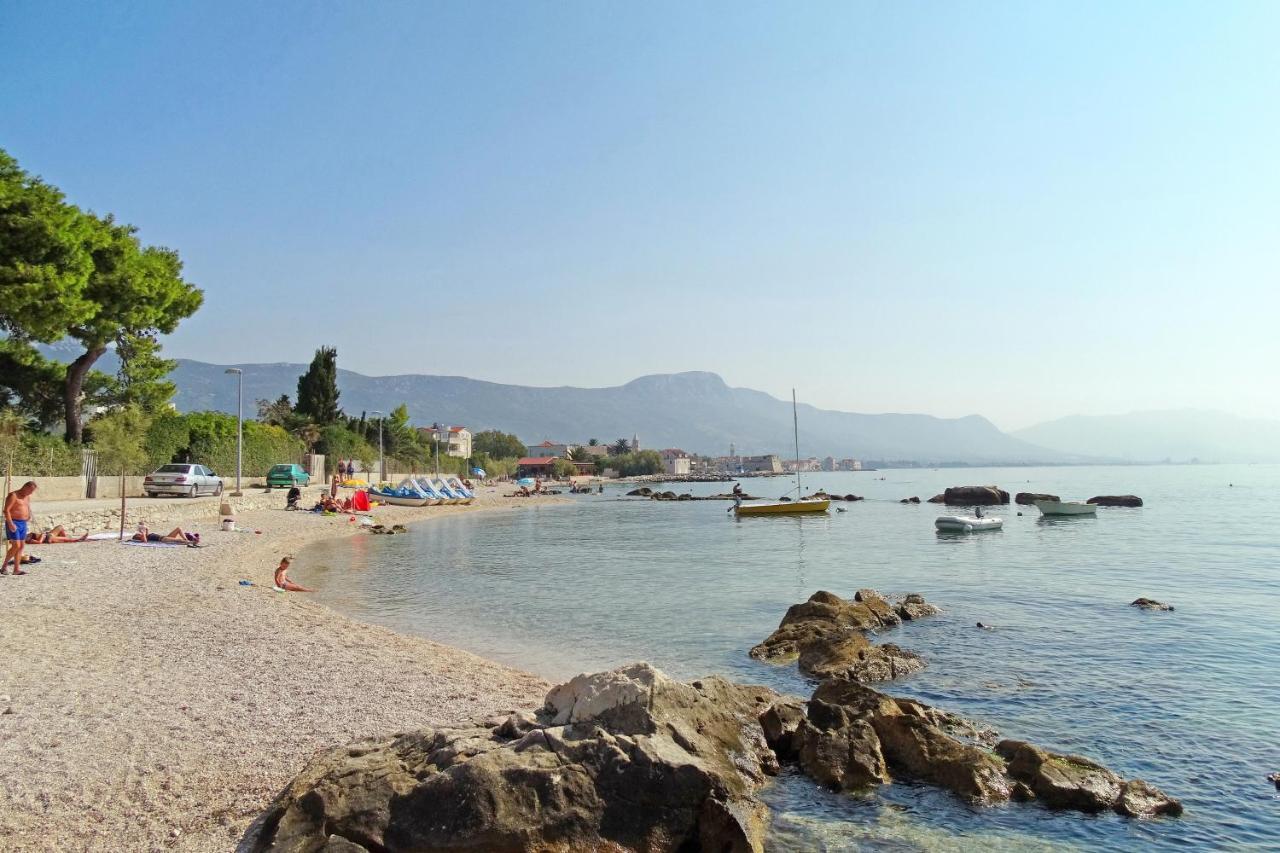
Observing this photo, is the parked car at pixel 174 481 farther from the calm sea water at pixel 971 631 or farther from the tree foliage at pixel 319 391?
the tree foliage at pixel 319 391

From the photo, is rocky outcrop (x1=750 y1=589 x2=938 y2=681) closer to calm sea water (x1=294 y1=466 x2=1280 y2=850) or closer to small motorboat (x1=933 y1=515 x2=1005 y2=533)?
calm sea water (x1=294 y1=466 x2=1280 y2=850)

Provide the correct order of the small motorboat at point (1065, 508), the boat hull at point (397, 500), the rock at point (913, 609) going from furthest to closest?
the boat hull at point (397, 500), the small motorboat at point (1065, 508), the rock at point (913, 609)

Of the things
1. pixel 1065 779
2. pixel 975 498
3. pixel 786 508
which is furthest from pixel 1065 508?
pixel 1065 779

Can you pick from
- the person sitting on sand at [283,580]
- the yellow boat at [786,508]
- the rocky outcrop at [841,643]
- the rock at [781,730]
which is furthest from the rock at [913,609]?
the yellow boat at [786,508]

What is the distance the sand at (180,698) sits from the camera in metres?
6.08

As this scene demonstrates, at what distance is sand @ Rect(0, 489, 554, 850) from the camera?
20.0ft

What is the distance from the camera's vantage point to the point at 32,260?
99.8ft

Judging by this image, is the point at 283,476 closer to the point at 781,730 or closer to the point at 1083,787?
the point at 781,730

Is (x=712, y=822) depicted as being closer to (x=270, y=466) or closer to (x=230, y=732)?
(x=230, y=732)

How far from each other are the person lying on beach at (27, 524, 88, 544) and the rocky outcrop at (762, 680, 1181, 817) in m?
23.1


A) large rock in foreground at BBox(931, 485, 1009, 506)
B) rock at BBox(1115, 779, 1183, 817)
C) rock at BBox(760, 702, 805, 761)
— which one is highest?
rock at BBox(760, 702, 805, 761)

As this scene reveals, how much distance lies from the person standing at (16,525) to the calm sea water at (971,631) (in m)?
6.63

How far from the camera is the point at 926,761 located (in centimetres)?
813

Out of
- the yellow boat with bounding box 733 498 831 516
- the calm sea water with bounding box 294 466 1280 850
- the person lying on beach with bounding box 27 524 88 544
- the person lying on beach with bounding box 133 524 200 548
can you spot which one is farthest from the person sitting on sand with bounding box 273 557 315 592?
the yellow boat with bounding box 733 498 831 516
